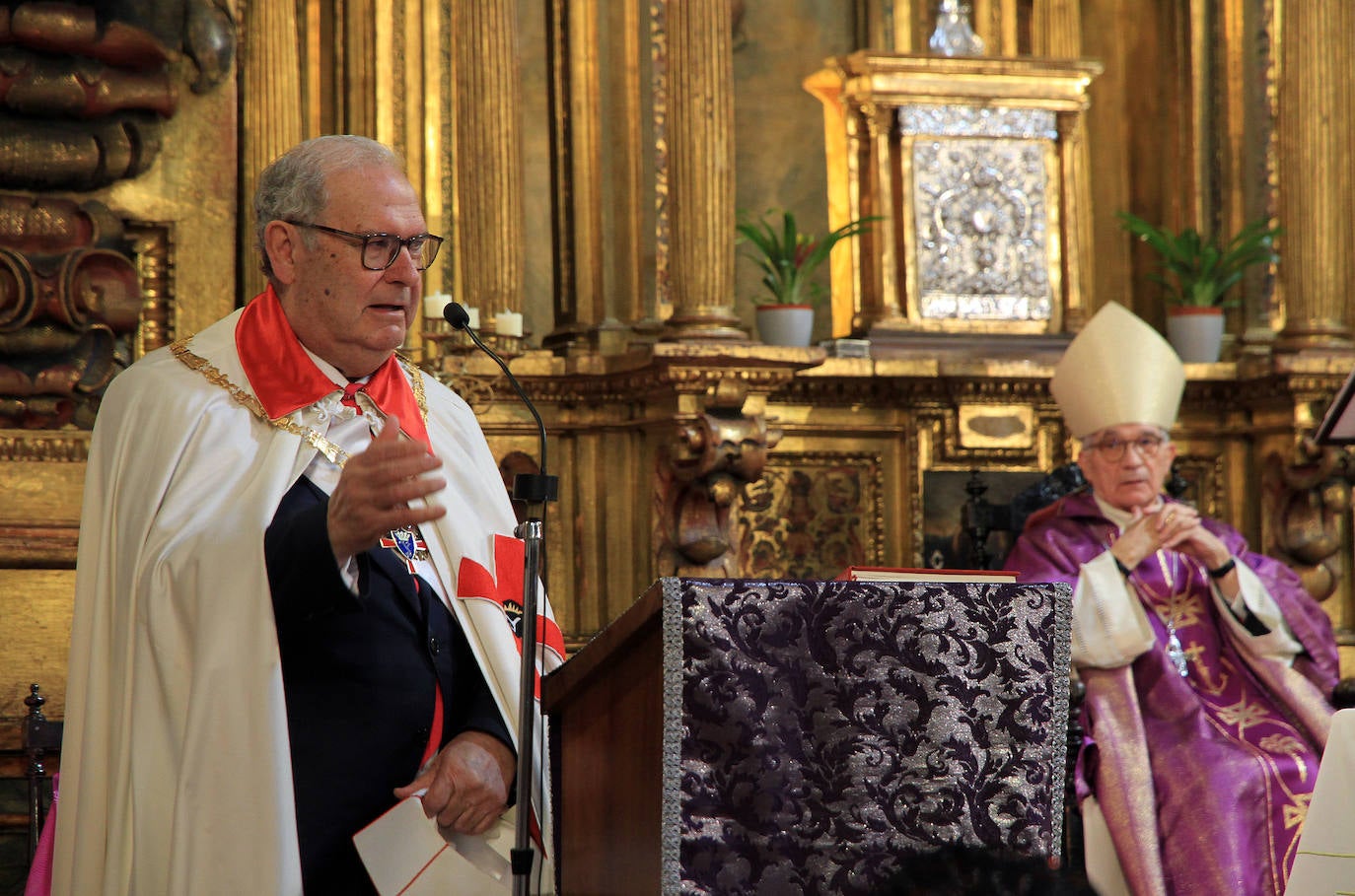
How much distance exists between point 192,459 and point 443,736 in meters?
0.59

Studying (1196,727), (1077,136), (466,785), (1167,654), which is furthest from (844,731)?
(1077,136)

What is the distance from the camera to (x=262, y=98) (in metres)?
5.45

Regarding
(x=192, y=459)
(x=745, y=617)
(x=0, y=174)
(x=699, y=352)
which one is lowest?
(x=745, y=617)

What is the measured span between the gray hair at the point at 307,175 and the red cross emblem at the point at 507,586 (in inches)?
23.3

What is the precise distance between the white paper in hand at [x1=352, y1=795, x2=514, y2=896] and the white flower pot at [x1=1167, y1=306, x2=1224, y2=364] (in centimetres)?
452

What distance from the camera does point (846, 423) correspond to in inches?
246

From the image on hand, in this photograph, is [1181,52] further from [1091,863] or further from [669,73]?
[1091,863]

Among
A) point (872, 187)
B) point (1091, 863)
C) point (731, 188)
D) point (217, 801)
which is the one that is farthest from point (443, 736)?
point (872, 187)

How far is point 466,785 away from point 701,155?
140 inches

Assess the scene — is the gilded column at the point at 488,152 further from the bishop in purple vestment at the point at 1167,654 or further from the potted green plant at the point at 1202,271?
the potted green plant at the point at 1202,271

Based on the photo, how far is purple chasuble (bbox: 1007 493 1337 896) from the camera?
442cm

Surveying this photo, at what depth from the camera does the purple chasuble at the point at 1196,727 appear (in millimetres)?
4422

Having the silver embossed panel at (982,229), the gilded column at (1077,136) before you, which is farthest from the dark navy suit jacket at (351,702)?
the gilded column at (1077,136)

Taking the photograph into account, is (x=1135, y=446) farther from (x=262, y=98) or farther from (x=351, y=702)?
(x=351, y=702)
